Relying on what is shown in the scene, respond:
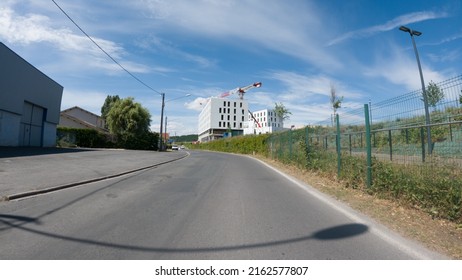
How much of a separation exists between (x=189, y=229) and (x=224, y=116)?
114152 mm

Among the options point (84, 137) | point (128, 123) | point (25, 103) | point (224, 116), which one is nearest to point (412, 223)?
point (25, 103)

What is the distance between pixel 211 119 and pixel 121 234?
11166cm

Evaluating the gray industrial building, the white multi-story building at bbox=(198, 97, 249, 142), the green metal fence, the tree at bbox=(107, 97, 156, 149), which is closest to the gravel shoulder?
the green metal fence

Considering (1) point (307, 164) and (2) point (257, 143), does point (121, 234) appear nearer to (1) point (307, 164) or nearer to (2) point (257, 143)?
(1) point (307, 164)

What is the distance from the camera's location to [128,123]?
148ft

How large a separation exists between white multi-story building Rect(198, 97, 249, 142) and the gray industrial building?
82.5 m

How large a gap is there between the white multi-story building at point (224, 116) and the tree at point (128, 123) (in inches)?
2644

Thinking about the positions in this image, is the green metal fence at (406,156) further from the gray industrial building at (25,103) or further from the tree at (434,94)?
the gray industrial building at (25,103)

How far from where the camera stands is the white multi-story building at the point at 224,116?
116m

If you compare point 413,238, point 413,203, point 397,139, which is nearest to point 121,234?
point 413,238

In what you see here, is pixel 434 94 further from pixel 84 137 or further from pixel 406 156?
pixel 84 137

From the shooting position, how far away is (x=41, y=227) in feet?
14.9

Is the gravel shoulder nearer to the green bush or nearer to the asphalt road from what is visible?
the asphalt road

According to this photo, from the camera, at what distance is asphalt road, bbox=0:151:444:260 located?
360 centimetres
